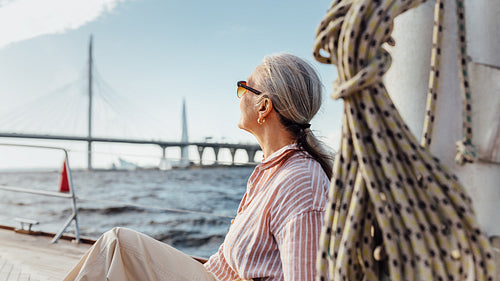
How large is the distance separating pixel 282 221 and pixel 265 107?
0.37 m

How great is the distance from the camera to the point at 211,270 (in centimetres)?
115

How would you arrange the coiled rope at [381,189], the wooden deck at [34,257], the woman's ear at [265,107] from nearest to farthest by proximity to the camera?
the coiled rope at [381,189] → the woman's ear at [265,107] → the wooden deck at [34,257]

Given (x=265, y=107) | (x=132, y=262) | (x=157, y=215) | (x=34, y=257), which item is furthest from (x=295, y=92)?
(x=157, y=215)

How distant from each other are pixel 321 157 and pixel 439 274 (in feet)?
2.26

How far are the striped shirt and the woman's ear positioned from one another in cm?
12

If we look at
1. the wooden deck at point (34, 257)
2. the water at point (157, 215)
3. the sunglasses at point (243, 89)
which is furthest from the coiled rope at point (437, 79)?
the water at point (157, 215)

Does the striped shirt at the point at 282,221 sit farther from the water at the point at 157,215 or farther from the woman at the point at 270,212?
the water at the point at 157,215

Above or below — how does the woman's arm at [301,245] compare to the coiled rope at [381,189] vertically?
below

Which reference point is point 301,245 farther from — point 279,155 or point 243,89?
point 243,89

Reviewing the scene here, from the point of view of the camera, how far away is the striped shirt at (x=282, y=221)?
83cm

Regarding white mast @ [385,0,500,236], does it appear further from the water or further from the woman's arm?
the water

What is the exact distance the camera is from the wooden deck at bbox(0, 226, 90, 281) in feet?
6.23

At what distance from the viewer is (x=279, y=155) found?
3.54 ft

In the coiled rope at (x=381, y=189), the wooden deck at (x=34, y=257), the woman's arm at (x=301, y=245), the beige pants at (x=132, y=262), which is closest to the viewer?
the coiled rope at (x=381, y=189)
